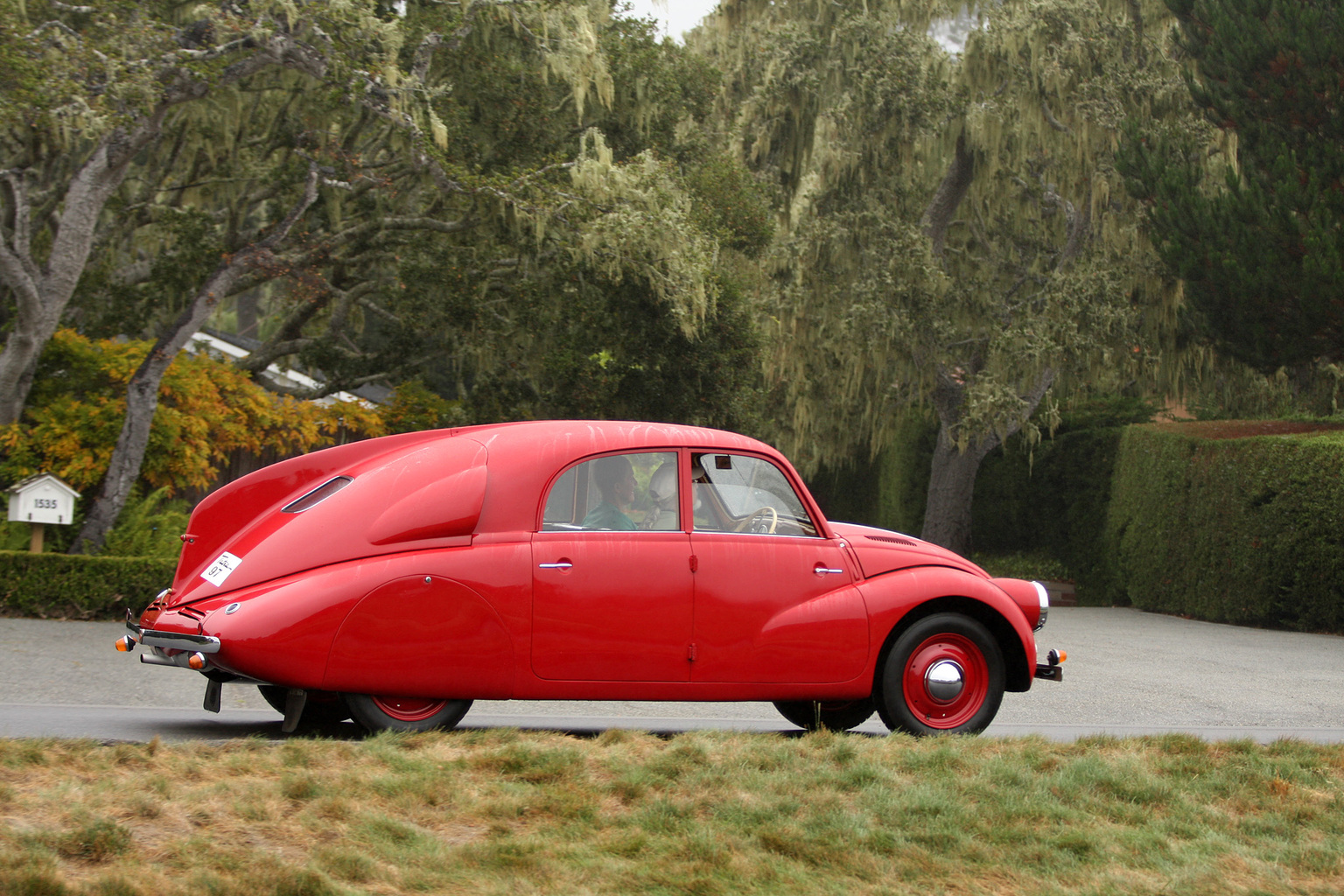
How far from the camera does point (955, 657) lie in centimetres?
642

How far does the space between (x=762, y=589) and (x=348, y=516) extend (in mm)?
1977

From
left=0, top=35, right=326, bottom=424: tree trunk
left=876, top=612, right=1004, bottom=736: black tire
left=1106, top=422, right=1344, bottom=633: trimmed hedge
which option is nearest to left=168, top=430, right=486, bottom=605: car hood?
left=876, top=612, right=1004, bottom=736: black tire

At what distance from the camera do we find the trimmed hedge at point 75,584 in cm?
1132

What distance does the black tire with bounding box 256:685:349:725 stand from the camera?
6.46 meters

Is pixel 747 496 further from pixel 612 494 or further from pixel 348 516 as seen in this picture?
pixel 348 516

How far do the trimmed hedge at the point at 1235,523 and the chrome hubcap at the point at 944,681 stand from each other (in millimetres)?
10126

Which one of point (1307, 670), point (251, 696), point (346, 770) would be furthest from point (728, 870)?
point (1307, 670)

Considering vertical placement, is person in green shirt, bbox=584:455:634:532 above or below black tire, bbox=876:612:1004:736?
above

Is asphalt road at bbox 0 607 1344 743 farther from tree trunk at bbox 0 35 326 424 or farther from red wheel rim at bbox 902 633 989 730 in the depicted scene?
tree trunk at bbox 0 35 326 424

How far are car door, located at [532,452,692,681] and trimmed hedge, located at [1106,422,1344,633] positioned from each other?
1132 centimetres

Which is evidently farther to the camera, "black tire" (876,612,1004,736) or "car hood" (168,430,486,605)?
"black tire" (876,612,1004,736)

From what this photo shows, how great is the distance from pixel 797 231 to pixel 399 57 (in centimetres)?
853

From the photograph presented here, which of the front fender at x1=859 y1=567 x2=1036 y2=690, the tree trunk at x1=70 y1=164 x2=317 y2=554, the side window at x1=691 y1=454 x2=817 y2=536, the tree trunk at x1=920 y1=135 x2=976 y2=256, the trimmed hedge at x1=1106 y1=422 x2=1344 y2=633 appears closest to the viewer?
the front fender at x1=859 y1=567 x2=1036 y2=690

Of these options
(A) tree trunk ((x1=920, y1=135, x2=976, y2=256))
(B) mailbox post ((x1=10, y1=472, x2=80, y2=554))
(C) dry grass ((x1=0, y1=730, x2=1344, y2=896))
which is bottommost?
(C) dry grass ((x1=0, y1=730, x2=1344, y2=896))
